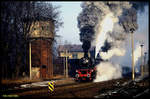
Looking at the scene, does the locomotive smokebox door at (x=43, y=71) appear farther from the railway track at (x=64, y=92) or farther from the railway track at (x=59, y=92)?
the railway track at (x=59, y=92)

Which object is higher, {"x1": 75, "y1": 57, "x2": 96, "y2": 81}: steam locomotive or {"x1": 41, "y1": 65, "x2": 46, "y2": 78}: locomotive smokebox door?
{"x1": 75, "y1": 57, "x2": 96, "y2": 81}: steam locomotive

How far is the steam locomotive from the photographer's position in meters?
30.0

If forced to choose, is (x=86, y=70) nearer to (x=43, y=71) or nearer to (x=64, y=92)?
(x=64, y=92)

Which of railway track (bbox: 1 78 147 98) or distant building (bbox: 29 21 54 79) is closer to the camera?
railway track (bbox: 1 78 147 98)

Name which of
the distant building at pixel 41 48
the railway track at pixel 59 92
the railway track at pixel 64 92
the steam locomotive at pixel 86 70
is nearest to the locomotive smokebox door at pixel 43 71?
the distant building at pixel 41 48

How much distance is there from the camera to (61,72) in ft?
168

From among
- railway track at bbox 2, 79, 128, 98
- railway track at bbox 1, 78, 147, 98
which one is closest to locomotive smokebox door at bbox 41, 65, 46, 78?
railway track at bbox 1, 78, 147, 98

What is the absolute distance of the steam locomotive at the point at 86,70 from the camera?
30047 millimetres

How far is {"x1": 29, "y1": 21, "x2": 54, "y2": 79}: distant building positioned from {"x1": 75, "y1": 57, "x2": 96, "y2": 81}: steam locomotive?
13160 mm

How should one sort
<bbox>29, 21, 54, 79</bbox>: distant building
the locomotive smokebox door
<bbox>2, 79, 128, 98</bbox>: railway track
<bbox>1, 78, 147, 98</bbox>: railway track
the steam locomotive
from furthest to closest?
the locomotive smokebox door → <bbox>29, 21, 54, 79</bbox>: distant building → the steam locomotive → <bbox>2, 79, 128, 98</bbox>: railway track → <bbox>1, 78, 147, 98</bbox>: railway track

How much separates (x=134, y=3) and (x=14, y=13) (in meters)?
21.4

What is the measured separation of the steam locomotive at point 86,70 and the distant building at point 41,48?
13160 millimetres

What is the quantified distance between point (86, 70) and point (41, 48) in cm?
1502

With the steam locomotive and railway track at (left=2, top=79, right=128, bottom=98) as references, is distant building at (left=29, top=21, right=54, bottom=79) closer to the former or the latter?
the steam locomotive
